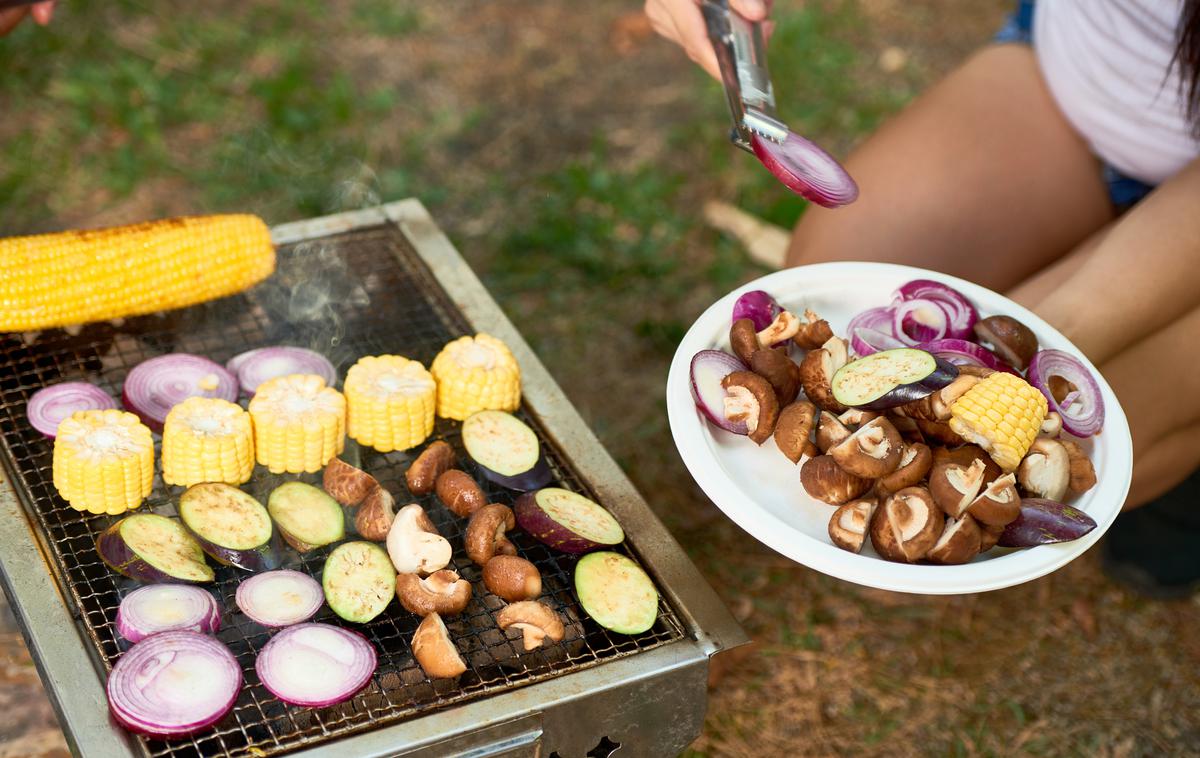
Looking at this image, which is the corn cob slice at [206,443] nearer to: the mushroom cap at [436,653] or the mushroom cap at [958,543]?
the mushroom cap at [436,653]

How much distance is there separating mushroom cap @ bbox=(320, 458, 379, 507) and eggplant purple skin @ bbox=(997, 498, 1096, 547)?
1.30 m

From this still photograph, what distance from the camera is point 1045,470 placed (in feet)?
7.07

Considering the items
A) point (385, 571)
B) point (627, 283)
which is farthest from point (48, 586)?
point (627, 283)

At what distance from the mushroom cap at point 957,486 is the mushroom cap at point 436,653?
0.95 metres

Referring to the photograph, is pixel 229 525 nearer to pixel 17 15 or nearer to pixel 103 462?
pixel 103 462

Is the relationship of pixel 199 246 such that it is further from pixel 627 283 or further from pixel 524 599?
pixel 627 283

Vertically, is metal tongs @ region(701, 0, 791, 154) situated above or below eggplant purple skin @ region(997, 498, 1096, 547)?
above

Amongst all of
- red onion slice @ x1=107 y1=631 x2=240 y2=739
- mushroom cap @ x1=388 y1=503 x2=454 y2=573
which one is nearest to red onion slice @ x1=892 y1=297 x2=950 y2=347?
mushroom cap @ x1=388 y1=503 x2=454 y2=573

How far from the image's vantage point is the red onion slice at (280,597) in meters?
2.16

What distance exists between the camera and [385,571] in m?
2.26

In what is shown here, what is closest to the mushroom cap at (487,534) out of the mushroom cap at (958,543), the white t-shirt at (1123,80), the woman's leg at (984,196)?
the mushroom cap at (958,543)

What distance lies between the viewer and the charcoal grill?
6.53 feet

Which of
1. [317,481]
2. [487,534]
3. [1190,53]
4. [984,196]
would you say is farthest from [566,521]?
[1190,53]

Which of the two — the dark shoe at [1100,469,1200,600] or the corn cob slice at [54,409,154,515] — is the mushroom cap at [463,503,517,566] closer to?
the corn cob slice at [54,409,154,515]
